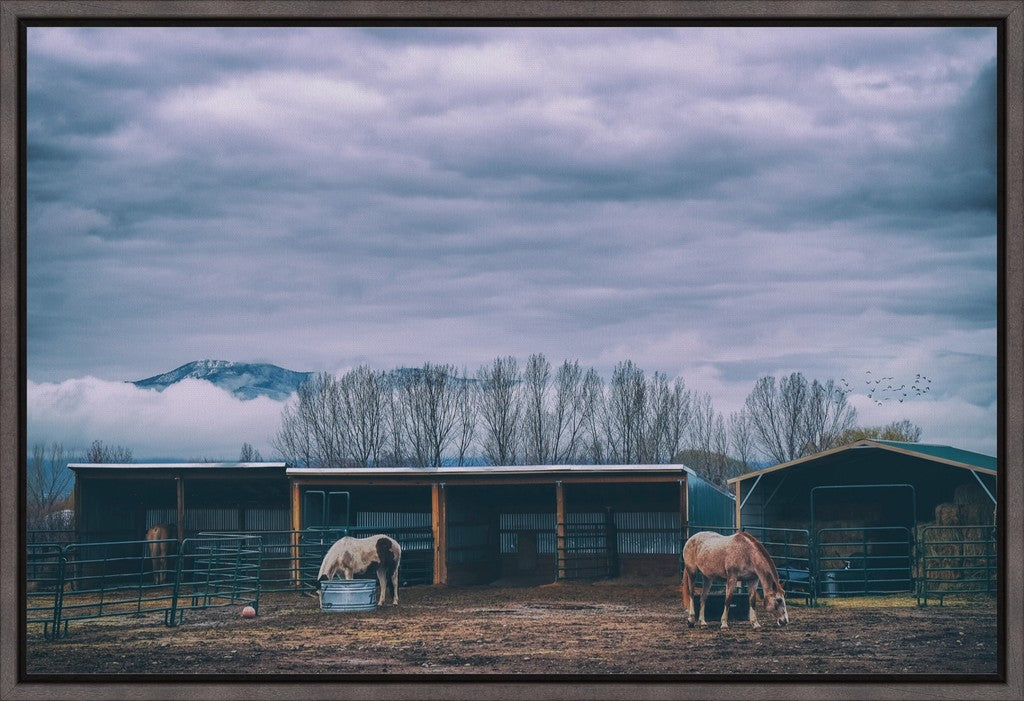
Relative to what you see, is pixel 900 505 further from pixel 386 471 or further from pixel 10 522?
pixel 10 522

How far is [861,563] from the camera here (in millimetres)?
17156

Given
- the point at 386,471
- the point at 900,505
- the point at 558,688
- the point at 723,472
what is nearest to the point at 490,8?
the point at 558,688

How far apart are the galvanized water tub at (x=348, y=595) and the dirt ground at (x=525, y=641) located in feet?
0.71

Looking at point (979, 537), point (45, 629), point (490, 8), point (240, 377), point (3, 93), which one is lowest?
point (45, 629)

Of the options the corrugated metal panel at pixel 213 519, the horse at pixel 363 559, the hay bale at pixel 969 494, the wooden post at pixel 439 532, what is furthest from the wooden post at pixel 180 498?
the hay bale at pixel 969 494

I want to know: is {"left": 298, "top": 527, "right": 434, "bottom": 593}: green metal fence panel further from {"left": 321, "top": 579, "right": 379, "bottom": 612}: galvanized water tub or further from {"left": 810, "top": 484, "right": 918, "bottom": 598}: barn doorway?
{"left": 810, "top": 484, "right": 918, "bottom": 598}: barn doorway

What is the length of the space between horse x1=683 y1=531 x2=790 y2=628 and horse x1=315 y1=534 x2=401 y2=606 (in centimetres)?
447

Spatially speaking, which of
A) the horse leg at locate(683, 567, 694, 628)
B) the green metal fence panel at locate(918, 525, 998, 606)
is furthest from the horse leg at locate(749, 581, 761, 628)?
the green metal fence panel at locate(918, 525, 998, 606)

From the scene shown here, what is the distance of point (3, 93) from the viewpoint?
814cm

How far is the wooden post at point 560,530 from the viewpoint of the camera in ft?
60.2

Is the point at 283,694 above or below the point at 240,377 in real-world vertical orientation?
below

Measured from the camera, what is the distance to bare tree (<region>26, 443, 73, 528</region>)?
70.3ft

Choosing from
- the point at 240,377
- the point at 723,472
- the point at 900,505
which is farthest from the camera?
the point at 723,472

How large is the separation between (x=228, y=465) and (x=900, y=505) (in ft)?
33.7
